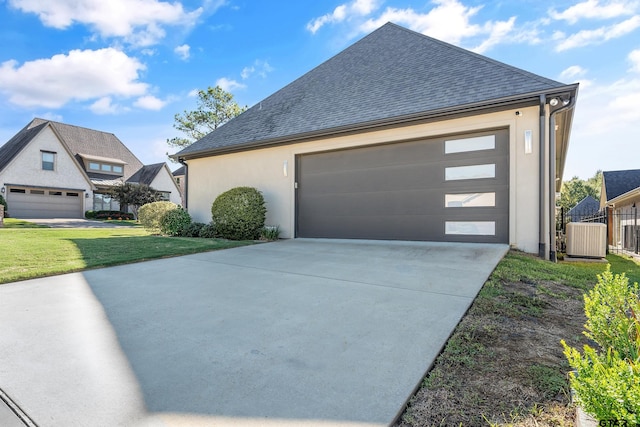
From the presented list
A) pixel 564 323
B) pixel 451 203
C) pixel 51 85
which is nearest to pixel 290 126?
pixel 451 203

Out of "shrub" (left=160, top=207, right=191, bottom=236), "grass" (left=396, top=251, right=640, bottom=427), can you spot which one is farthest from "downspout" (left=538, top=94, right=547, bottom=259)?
"shrub" (left=160, top=207, right=191, bottom=236)

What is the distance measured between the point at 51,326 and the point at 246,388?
2.11 metres

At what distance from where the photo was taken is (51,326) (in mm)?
2697

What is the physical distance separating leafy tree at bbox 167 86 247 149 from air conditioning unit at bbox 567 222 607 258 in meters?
23.2

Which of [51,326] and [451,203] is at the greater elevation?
[451,203]

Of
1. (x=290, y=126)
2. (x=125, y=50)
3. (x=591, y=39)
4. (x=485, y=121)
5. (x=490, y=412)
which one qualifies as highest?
(x=125, y=50)

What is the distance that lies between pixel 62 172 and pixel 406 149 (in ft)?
79.5

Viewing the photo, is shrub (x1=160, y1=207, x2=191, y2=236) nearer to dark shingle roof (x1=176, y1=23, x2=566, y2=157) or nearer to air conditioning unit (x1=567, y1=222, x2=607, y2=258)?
dark shingle roof (x1=176, y1=23, x2=566, y2=157)

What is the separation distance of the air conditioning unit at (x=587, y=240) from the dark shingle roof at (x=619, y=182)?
14.6 metres

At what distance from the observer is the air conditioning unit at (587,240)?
6.89 metres

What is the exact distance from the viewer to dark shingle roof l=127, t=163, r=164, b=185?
87.4ft

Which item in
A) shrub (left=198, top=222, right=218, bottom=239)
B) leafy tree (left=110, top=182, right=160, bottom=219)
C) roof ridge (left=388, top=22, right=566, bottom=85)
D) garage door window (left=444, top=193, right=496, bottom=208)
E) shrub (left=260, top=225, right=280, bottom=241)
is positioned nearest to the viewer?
roof ridge (left=388, top=22, right=566, bottom=85)

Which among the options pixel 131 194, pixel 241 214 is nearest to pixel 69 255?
pixel 241 214

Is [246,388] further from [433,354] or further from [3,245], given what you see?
[3,245]
